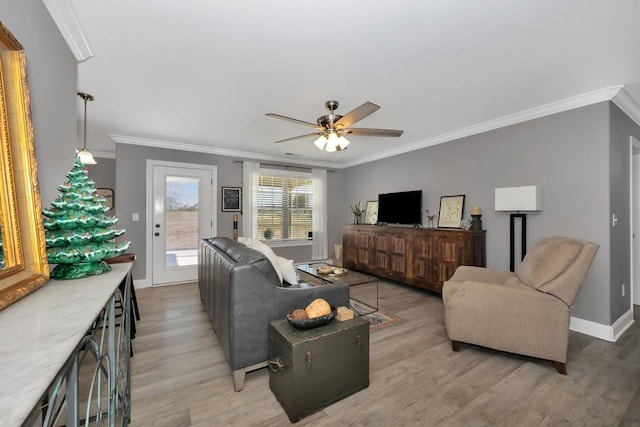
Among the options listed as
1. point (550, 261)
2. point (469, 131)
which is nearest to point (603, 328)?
point (550, 261)

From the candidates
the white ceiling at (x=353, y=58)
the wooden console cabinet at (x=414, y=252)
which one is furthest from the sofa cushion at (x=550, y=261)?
the white ceiling at (x=353, y=58)

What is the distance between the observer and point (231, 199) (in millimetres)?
5070

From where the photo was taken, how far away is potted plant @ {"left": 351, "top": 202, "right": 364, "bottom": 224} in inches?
223

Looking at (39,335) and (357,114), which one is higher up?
(357,114)

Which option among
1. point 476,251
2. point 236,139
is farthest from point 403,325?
point 236,139

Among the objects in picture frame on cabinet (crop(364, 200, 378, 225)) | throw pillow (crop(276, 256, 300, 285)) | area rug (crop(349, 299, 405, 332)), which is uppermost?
picture frame on cabinet (crop(364, 200, 378, 225))

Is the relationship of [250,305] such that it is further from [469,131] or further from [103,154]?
[103,154]

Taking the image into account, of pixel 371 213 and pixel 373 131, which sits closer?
pixel 373 131

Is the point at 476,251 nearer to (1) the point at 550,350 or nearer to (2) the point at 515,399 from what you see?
(1) the point at 550,350

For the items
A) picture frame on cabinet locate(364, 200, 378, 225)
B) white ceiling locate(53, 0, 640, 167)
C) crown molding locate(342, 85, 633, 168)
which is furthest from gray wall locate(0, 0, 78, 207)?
picture frame on cabinet locate(364, 200, 378, 225)

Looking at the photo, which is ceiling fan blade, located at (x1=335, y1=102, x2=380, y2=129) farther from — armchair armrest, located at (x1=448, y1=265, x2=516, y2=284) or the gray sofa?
armchair armrest, located at (x1=448, y1=265, x2=516, y2=284)

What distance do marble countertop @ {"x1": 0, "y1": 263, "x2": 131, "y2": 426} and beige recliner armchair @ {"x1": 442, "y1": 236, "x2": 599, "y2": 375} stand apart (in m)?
2.50

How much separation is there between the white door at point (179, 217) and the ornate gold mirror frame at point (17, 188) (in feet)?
12.2

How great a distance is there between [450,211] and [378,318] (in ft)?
6.59
